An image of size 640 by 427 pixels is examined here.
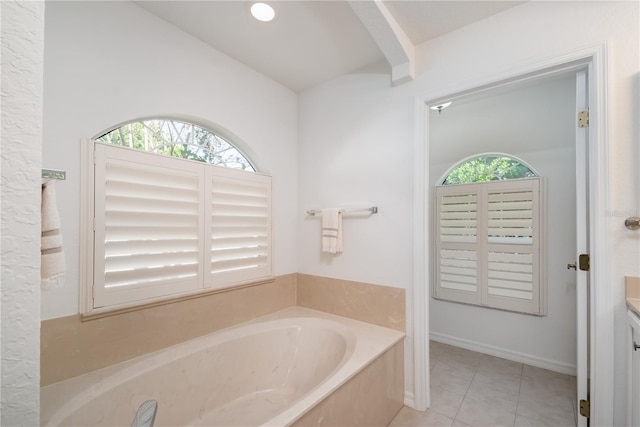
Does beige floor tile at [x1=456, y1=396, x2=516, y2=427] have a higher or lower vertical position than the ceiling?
lower

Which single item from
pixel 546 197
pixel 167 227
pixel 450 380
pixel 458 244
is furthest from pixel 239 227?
pixel 546 197

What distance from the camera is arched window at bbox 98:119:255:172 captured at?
175 centimetres

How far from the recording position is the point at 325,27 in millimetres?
1873

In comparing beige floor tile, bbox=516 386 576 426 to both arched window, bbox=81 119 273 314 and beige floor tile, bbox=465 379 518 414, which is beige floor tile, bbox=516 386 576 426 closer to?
beige floor tile, bbox=465 379 518 414

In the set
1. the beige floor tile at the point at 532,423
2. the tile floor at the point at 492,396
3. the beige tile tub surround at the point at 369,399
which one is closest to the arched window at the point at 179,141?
A: the beige tile tub surround at the point at 369,399

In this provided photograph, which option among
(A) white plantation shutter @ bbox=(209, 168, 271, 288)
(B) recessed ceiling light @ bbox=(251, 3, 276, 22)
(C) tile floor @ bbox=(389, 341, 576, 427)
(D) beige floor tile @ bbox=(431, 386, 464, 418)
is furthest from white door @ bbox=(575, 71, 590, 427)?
(A) white plantation shutter @ bbox=(209, 168, 271, 288)

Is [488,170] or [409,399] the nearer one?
[409,399]

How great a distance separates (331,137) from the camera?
2486mm

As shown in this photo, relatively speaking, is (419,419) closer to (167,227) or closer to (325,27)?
(167,227)

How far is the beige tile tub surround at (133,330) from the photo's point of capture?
1385 mm

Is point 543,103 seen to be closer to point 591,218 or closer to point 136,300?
point 591,218

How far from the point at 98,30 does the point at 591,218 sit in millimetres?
2813

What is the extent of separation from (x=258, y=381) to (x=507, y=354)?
236 cm

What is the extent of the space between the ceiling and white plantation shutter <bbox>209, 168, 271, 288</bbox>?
0.95 meters
